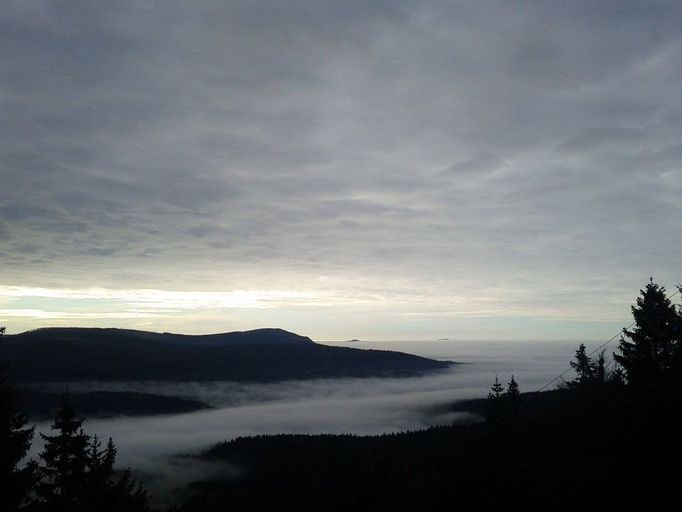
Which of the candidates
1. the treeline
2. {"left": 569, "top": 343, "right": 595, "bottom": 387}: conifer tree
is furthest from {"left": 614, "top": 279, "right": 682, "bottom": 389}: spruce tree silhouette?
{"left": 569, "top": 343, "right": 595, "bottom": 387}: conifer tree

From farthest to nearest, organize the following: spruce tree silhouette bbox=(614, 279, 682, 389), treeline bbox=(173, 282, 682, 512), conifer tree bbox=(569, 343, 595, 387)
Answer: conifer tree bbox=(569, 343, 595, 387), spruce tree silhouette bbox=(614, 279, 682, 389), treeline bbox=(173, 282, 682, 512)

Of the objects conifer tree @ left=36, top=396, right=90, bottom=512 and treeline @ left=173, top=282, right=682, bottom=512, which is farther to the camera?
conifer tree @ left=36, top=396, right=90, bottom=512

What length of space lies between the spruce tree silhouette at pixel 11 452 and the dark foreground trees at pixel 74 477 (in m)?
2.94

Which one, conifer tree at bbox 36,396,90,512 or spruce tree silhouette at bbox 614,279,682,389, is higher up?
spruce tree silhouette at bbox 614,279,682,389

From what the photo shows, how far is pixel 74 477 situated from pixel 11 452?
6.66 m

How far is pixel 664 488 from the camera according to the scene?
25.8 m

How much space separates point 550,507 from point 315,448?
14137 cm

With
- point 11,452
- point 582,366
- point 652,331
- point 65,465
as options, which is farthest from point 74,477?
point 582,366

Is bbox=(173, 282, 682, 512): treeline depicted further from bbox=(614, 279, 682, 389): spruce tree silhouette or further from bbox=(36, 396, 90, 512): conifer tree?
bbox=(36, 396, 90, 512): conifer tree

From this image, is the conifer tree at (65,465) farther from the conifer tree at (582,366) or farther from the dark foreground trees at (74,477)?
the conifer tree at (582,366)

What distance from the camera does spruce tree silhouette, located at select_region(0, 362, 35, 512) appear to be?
924 inches

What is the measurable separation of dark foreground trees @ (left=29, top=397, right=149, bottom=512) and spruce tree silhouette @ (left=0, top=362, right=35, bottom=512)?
9.64 feet

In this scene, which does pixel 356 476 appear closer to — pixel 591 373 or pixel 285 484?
pixel 591 373

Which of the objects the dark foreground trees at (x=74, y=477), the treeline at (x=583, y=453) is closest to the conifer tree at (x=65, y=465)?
the dark foreground trees at (x=74, y=477)
